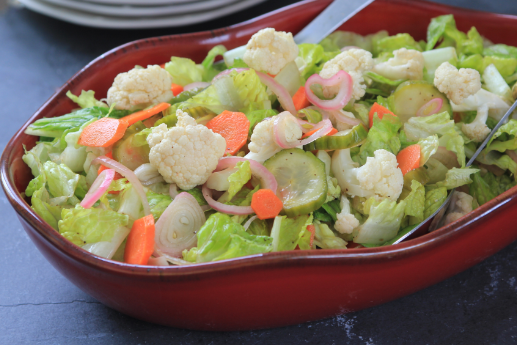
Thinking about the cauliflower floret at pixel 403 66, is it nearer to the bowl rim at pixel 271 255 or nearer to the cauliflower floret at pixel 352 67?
the cauliflower floret at pixel 352 67

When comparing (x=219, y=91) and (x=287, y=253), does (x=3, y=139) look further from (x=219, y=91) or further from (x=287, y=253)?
(x=287, y=253)

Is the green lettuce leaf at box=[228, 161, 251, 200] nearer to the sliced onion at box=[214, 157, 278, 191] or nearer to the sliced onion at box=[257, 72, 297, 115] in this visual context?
the sliced onion at box=[214, 157, 278, 191]

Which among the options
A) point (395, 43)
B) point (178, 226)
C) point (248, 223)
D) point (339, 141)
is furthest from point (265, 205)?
point (395, 43)

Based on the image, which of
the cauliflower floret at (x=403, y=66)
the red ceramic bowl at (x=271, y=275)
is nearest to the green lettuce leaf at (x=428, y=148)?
the red ceramic bowl at (x=271, y=275)

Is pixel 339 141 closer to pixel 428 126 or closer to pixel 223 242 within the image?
pixel 428 126

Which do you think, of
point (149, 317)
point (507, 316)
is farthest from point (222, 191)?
point (507, 316)

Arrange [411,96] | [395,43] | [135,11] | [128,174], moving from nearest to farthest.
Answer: [128,174]
[411,96]
[395,43]
[135,11]
